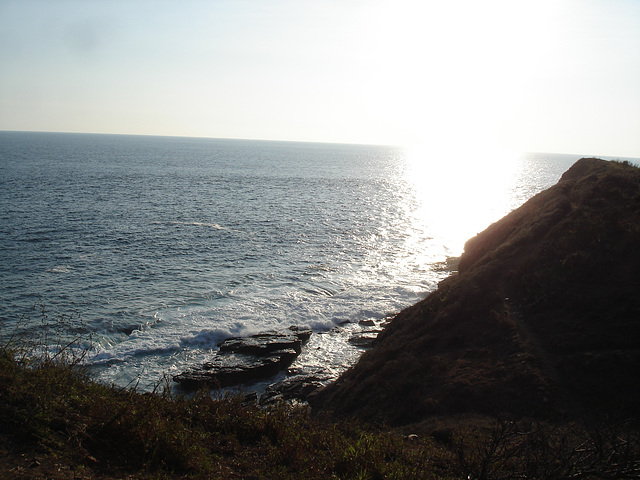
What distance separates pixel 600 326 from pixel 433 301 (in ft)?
23.0

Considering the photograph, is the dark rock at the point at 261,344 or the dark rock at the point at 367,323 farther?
the dark rock at the point at 367,323

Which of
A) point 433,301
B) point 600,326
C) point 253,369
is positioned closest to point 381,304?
point 433,301

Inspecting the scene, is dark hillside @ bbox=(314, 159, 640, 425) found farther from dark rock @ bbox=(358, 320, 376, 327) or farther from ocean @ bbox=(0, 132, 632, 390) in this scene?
dark rock @ bbox=(358, 320, 376, 327)

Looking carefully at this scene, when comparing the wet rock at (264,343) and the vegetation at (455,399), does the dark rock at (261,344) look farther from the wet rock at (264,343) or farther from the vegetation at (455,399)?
the vegetation at (455,399)

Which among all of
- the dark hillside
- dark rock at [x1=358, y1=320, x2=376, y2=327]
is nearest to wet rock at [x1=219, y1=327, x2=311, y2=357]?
dark rock at [x1=358, y1=320, x2=376, y2=327]

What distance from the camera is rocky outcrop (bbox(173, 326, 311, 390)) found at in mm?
20078

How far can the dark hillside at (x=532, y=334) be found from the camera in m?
13.3

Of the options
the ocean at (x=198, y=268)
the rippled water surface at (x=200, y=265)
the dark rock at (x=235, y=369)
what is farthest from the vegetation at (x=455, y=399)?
the dark rock at (x=235, y=369)

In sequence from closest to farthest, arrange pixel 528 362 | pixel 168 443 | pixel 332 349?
pixel 168 443 → pixel 528 362 → pixel 332 349

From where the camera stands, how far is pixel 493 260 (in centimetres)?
2164

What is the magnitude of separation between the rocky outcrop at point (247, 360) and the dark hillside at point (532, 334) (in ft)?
15.0

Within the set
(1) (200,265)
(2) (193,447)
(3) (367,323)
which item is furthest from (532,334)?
(1) (200,265)

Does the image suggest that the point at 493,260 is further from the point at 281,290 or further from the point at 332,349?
the point at 281,290

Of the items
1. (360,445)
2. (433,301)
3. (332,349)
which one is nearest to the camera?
(360,445)
